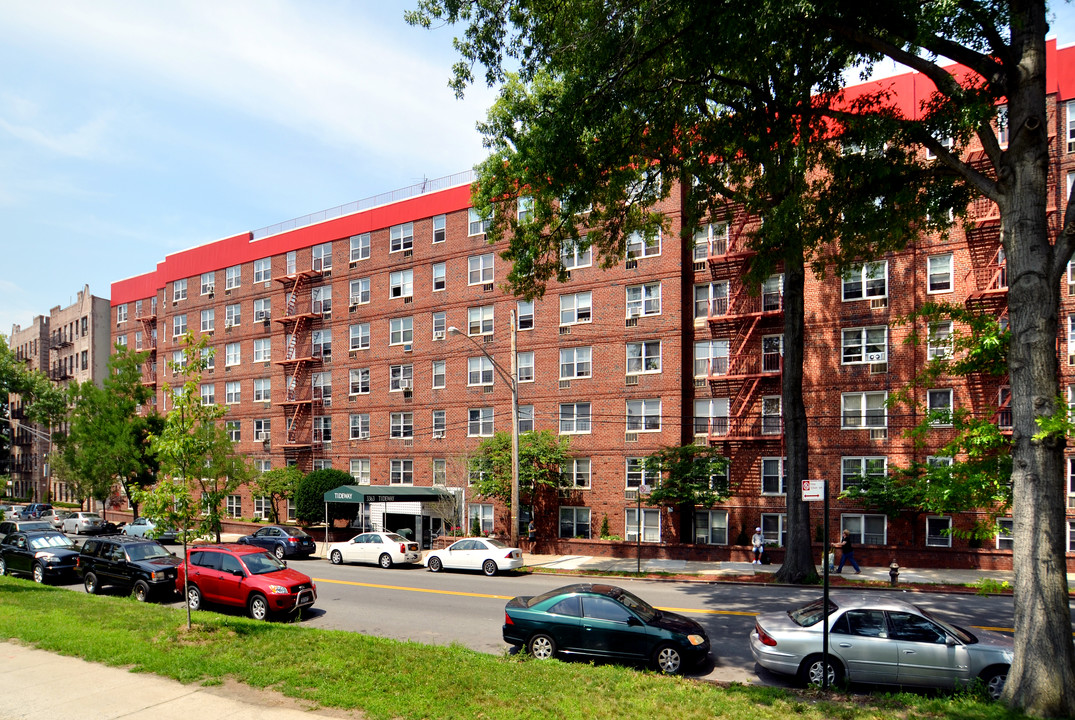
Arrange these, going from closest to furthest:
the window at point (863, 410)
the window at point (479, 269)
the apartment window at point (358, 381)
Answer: the window at point (863, 410) < the window at point (479, 269) < the apartment window at point (358, 381)

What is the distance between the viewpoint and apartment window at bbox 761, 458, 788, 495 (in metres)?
30.3

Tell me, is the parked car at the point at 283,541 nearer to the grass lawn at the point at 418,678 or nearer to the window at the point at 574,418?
the window at the point at 574,418

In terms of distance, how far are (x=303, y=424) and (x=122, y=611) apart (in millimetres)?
31361

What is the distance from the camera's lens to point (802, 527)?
2288cm

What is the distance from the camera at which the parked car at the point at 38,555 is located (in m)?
22.2

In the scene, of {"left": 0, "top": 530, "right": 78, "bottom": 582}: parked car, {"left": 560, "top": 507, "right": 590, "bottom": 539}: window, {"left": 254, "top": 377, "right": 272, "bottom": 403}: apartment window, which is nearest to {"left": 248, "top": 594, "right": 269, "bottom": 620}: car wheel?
{"left": 0, "top": 530, "right": 78, "bottom": 582}: parked car

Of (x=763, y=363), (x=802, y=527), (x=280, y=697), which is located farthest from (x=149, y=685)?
(x=763, y=363)

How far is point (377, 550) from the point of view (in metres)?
28.6

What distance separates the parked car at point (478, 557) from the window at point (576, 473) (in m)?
7.91

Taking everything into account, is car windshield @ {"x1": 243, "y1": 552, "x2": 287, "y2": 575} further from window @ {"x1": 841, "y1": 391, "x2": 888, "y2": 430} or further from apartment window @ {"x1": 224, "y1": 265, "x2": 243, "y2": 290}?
apartment window @ {"x1": 224, "y1": 265, "x2": 243, "y2": 290}

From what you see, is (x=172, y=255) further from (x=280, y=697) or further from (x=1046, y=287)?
(x=1046, y=287)

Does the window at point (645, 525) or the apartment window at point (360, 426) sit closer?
the window at point (645, 525)

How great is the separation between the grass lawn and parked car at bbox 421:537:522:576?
40.5 ft

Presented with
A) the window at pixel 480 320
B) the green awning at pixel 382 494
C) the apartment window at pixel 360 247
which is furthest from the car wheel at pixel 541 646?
the apartment window at pixel 360 247
